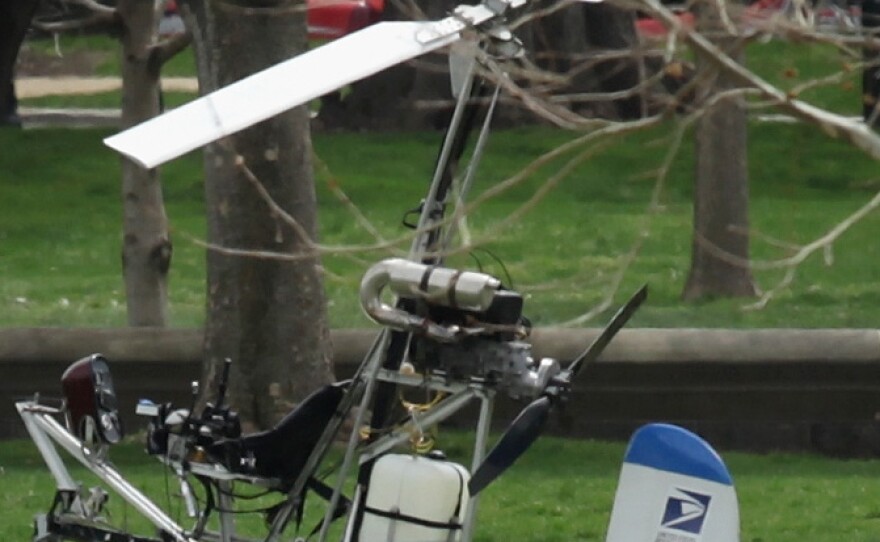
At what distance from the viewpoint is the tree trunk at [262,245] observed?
9.09 m

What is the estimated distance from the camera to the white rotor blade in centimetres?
489

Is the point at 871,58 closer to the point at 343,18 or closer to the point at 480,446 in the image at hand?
the point at 480,446

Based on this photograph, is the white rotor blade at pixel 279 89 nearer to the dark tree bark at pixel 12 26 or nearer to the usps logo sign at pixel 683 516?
the usps logo sign at pixel 683 516

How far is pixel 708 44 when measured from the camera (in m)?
4.36

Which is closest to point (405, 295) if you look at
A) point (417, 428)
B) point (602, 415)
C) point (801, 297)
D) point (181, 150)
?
point (417, 428)

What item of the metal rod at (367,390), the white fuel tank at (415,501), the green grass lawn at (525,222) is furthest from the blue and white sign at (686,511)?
the green grass lawn at (525,222)

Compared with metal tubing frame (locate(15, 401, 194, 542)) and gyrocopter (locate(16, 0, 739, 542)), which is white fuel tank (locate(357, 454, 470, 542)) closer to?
gyrocopter (locate(16, 0, 739, 542))

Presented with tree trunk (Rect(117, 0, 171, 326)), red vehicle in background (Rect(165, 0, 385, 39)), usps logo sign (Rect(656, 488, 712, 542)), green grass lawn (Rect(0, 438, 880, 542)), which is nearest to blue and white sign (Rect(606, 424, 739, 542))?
usps logo sign (Rect(656, 488, 712, 542))

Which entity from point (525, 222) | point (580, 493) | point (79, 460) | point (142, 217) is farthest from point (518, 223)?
point (79, 460)

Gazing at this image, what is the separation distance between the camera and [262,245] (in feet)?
29.7

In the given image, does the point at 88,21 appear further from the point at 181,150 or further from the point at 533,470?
the point at 181,150

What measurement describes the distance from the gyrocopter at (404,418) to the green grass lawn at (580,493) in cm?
162

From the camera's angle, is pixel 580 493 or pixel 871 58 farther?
pixel 580 493

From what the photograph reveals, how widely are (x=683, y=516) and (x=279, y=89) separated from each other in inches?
61.3
